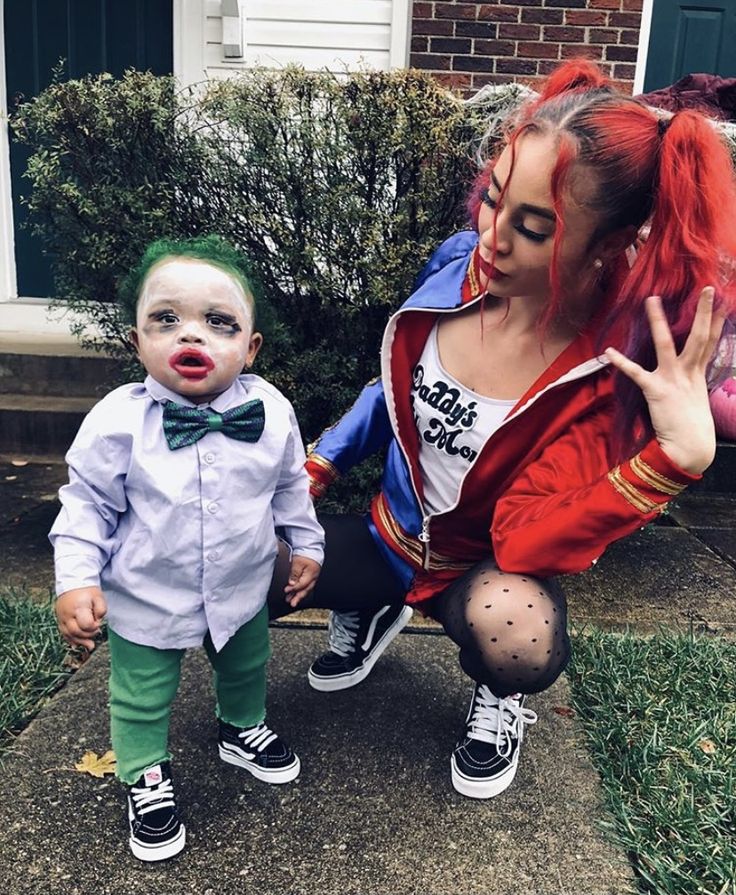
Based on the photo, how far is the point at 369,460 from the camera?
336 centimetres

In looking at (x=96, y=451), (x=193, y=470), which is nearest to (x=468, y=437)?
(x=193, y=470)

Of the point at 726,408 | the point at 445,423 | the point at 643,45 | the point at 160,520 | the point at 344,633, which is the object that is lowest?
the point at 344,633

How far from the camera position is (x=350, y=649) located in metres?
2.36

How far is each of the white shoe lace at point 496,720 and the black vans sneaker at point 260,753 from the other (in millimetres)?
426

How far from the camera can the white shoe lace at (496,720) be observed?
198 centimetres

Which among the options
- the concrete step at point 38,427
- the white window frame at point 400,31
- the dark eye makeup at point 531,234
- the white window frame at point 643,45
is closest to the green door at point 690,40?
the white window frame at point 643,45

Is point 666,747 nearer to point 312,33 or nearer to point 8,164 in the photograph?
point 312,33

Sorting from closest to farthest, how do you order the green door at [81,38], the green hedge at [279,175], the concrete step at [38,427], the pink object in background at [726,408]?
1. the green hedge at [279,175]
2. the pink object in background at [726,408]
3. the concrete step at [38,427]
4. the green door at [81,38]

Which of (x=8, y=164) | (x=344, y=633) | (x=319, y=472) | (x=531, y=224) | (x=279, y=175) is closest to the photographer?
(x=531, y=224)

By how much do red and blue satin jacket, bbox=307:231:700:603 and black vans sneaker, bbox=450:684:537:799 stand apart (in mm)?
307

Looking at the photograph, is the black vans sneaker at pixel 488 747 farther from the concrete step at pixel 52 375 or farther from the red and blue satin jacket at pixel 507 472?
the concrete step at pixel 52 375

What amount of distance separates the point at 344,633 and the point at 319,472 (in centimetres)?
48

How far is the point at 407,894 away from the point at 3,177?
560cm

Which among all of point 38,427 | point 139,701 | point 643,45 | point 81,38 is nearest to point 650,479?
point 139,701
